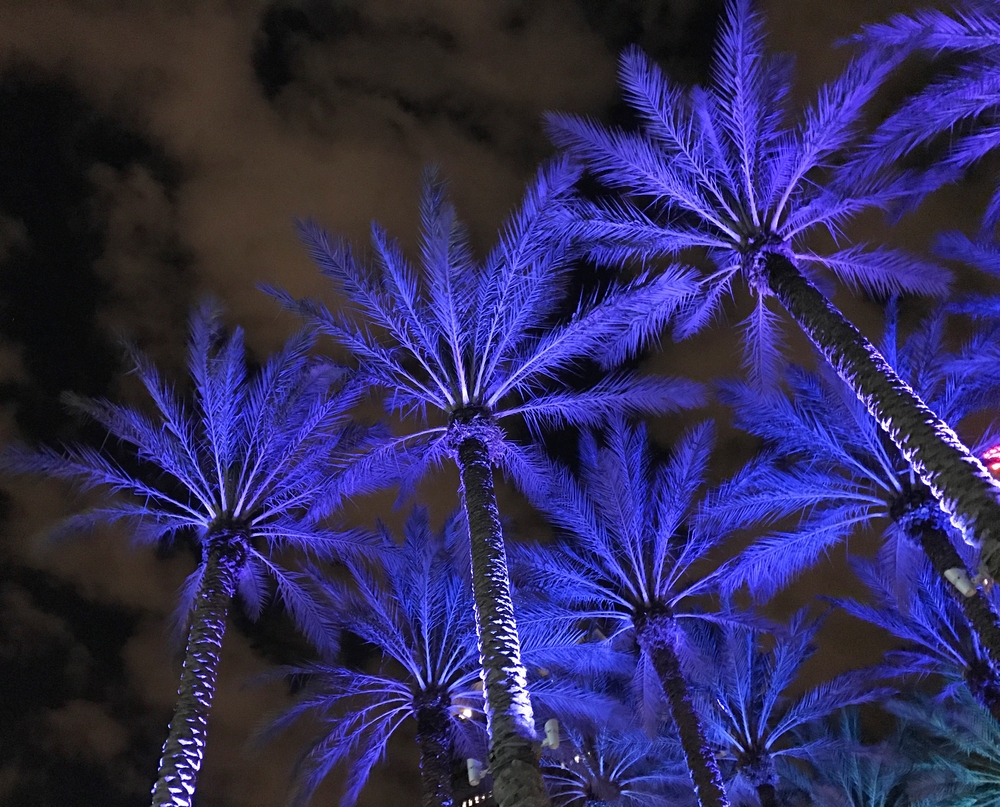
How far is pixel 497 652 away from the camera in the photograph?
9.28 meters

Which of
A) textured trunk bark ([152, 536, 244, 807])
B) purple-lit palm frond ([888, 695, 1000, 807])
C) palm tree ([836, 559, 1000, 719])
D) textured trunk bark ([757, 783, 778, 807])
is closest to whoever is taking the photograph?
textured trunk bark ([152, 536, 244, 807])

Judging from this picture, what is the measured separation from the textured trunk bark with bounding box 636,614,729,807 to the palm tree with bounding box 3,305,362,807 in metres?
6.55

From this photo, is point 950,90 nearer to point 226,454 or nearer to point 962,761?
point 226,454

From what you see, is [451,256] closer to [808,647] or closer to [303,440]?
[303,440]

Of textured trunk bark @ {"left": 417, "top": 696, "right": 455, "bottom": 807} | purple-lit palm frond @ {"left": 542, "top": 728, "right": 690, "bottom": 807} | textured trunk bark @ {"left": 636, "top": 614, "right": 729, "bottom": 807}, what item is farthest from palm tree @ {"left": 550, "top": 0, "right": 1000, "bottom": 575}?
purple-lit palm frond @ {"left": 542, "top": 728, "right": 690, "bottom": 807}

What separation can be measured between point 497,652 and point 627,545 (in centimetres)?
734

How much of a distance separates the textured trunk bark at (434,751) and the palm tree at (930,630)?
1051 cm

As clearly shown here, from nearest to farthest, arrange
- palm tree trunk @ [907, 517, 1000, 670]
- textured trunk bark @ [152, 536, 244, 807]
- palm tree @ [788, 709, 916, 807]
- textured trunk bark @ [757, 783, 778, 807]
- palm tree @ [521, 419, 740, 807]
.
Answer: textured trunk bark @ [152, 536, 244, 807], palm tree trunk @ [907, 517, 1000, 670], palm tree @ [521, 419, 740, 807], textured trunk bark @ [757, 783, 778, 807], palm tree @ [788, 709, 916, 807]

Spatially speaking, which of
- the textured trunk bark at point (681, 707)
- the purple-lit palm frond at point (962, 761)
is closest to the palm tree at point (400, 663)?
the textured trunk bark at point (681, 707)

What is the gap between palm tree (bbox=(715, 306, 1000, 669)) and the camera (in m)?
15.3

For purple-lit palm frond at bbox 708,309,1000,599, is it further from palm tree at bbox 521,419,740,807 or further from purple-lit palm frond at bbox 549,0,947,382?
purple-lit palm frond at bbox 549,0,947,382

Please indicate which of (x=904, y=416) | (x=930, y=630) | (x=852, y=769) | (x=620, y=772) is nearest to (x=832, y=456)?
(x=904, y=416)

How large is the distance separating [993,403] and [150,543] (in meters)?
16.7

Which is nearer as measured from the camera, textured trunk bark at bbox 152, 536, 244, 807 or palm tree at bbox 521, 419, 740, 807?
textured trunk bark at bbox 152, 536, 244, 807
